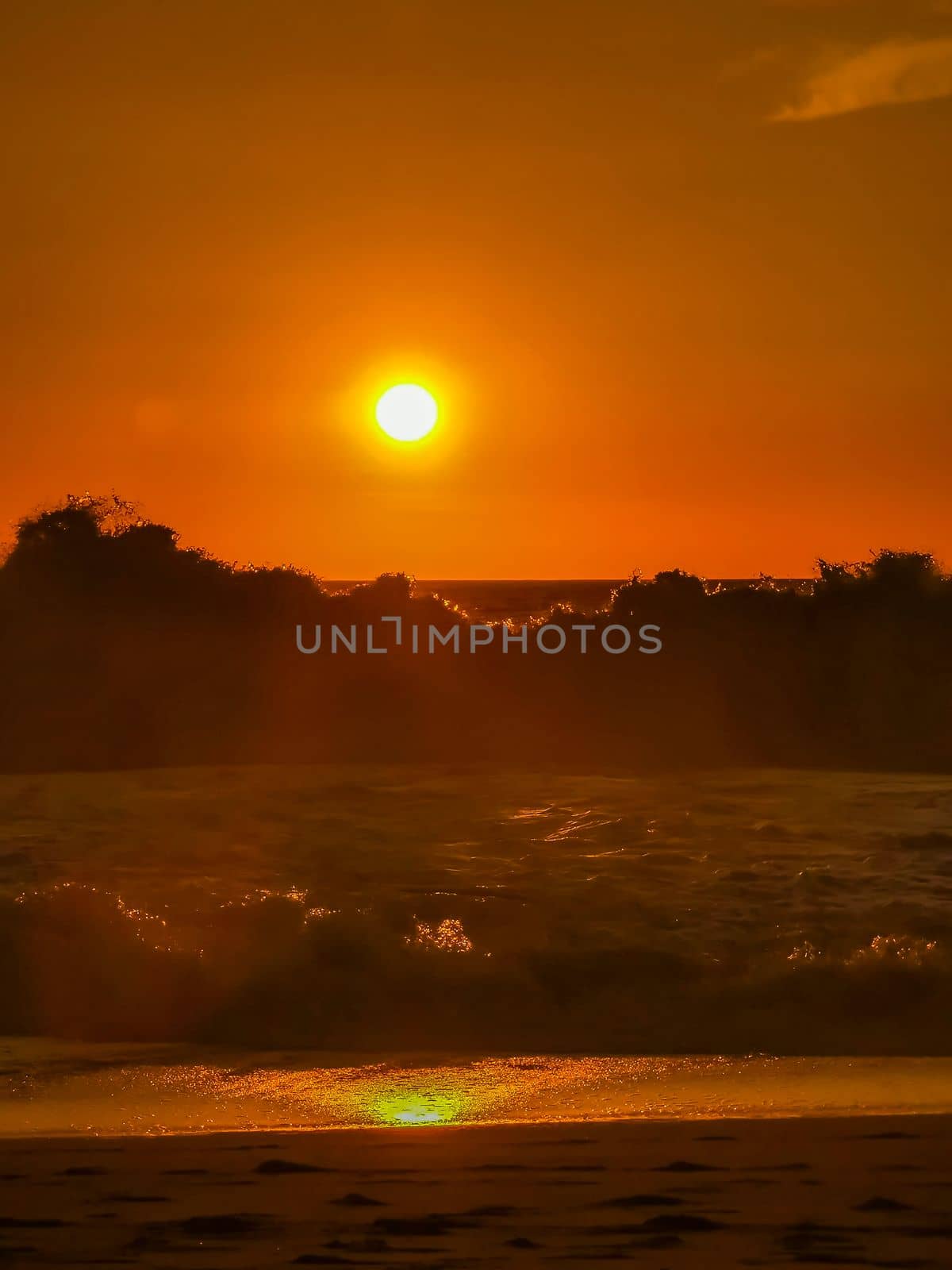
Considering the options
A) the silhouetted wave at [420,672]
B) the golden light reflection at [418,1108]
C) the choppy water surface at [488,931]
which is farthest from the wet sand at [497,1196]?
the silhouetted wave at [420,672]

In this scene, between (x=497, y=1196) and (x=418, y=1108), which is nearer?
(x=497, y=1196)

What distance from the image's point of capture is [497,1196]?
4031 mm

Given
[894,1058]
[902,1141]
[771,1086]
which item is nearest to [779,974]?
[894,1058]

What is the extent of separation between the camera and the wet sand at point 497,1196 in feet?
11.7

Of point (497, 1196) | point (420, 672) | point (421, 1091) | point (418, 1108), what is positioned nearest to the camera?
point (497, 1196)

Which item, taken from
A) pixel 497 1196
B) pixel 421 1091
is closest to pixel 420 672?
pixel 421 1091

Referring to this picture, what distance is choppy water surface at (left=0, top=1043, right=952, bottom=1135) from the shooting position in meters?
5.09

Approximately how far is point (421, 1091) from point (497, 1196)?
1.63m

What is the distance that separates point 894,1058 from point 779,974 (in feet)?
3.85

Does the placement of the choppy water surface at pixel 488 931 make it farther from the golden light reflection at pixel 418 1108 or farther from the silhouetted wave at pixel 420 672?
the silhouetted wave at pixel 420 672

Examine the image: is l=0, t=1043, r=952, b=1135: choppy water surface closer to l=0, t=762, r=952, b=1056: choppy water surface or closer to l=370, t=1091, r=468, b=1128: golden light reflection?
l=370, t=1091, r=468, b=1128: golden light reflection

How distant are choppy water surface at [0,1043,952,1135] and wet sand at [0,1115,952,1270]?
288 millimetres

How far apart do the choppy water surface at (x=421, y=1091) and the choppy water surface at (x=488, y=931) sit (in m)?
0.40

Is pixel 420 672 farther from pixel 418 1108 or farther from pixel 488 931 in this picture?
Answer: pixel 418 1108
